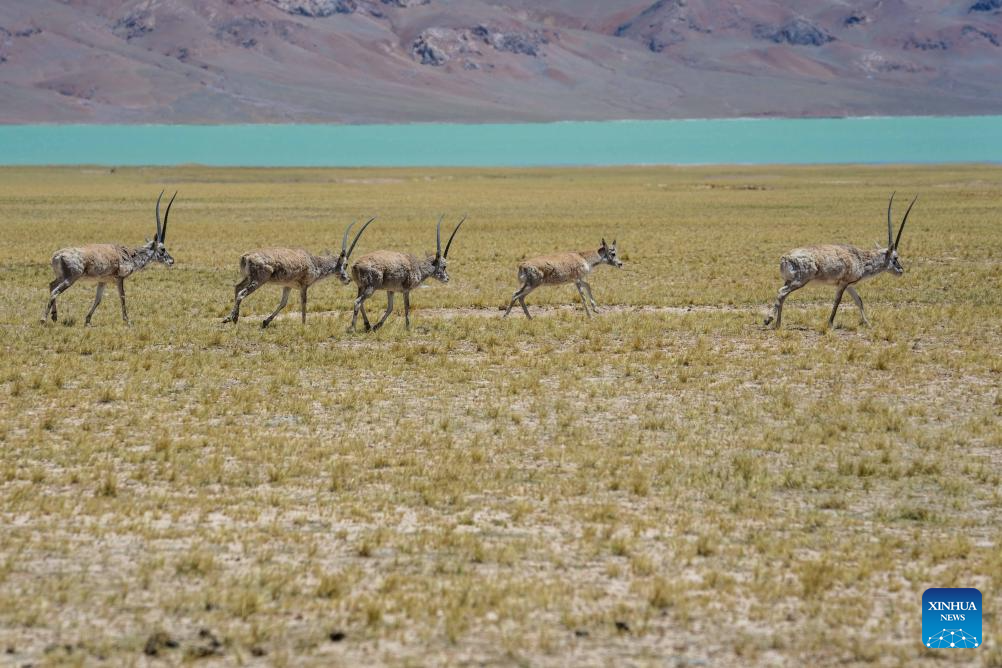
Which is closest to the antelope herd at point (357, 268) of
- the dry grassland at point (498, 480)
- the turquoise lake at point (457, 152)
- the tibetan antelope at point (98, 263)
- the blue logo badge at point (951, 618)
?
the tibetan antelope at point (98, 263)

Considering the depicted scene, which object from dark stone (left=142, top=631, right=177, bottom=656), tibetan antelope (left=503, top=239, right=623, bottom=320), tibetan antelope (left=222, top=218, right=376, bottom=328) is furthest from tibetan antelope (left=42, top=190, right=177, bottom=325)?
dark stone (left=142, top=631, right=177, bottom=656)

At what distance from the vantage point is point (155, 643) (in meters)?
7.68

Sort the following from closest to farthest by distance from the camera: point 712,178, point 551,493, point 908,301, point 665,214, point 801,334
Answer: point 551,493
point 801,334
point 908,301
point 665,214
point 712,178

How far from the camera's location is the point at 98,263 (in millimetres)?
19938

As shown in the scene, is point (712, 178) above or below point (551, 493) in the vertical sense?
above

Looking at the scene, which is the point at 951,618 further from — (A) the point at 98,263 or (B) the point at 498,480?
(A) the point at 98,263

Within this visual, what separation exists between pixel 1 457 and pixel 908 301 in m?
18.4

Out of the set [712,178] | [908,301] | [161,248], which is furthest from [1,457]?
[712,178]

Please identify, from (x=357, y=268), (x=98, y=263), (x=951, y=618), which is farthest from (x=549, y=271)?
(x=951, y=618)

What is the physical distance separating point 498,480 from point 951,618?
14.6 ft

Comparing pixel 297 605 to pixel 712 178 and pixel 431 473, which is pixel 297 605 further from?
pixel 712 178

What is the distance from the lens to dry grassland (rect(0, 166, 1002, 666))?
8086mm

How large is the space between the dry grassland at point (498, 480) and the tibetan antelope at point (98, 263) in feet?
2.15

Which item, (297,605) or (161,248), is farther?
(161,248)
